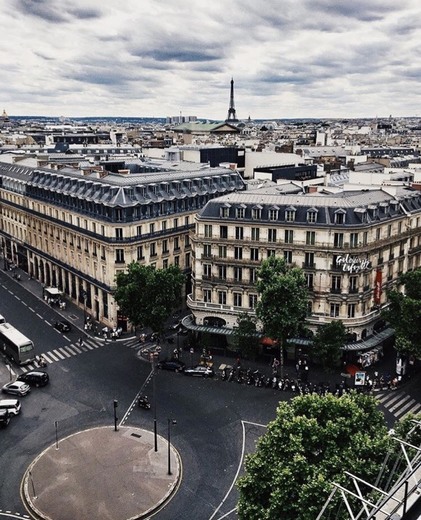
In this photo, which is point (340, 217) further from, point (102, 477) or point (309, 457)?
point (102, 477)

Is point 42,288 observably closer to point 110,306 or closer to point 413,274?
point 110,306

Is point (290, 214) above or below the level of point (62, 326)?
above

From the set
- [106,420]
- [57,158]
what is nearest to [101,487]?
[106,420]

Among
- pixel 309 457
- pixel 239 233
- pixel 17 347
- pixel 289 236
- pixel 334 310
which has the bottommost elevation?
pixel 17 347

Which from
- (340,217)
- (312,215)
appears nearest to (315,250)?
(312,215)

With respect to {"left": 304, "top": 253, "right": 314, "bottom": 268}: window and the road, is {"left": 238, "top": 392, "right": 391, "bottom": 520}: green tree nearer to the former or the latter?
the road
